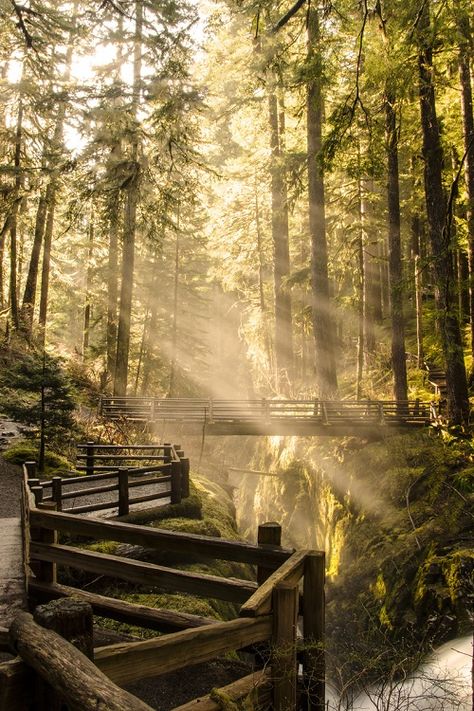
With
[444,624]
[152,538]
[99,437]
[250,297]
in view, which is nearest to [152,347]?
[250,297]

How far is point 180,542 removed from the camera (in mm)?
4934

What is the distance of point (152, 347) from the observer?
3572 cm

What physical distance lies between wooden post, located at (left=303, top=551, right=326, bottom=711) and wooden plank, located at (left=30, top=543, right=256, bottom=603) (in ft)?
1.69

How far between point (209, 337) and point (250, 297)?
23810 millimetres

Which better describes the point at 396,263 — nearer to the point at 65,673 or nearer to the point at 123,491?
the point at 123,491

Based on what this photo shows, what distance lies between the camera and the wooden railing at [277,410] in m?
17.5

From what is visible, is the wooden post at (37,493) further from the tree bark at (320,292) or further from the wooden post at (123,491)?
the tree bark at (320,292)

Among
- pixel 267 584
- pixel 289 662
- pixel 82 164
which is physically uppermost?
pixel 82 164

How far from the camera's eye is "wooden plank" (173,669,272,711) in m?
3.45

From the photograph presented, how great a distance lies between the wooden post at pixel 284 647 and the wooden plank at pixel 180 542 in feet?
1.71

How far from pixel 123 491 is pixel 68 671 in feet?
22.6

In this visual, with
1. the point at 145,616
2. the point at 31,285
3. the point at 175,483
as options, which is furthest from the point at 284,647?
the point at 31,285

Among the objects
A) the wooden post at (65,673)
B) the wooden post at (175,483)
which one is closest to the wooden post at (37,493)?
the wooden post at (175,483)

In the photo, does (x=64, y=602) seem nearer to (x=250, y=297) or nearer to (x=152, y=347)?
(x=250, y=297)
